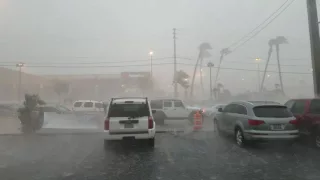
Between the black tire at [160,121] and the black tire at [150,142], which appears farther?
the black tire at [160,121]

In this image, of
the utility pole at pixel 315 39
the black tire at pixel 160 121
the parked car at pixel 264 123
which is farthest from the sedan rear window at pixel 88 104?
the utility pole at pixel 315 39

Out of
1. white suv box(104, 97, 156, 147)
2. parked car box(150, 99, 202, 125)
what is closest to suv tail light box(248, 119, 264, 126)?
white suv box(104, 97, 156, 147)

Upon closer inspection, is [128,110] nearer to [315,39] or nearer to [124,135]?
[124,135]

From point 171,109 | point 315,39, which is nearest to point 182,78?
point 171,109

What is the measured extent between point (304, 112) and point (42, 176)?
8.62 m

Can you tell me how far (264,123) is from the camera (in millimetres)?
8734

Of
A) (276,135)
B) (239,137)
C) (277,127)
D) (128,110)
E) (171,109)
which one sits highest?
(128,110)

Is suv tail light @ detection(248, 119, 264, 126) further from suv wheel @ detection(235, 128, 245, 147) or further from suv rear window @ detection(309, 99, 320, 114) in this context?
suv rear window @ detection(309, 99, 320, 114)

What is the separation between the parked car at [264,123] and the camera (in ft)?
28.5

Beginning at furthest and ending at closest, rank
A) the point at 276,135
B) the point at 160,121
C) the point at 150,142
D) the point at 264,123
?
1. the point at 160,121
2. the point at 150,142
3. the point at 264,123
4. the point at 276,135

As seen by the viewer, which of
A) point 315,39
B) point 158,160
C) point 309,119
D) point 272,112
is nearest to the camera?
point 158,160

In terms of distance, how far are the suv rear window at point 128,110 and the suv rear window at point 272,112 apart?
146 inches

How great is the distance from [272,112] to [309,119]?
1385 millimetres

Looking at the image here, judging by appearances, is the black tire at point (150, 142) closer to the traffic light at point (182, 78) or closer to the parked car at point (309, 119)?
the parked car at point (309, 119)
